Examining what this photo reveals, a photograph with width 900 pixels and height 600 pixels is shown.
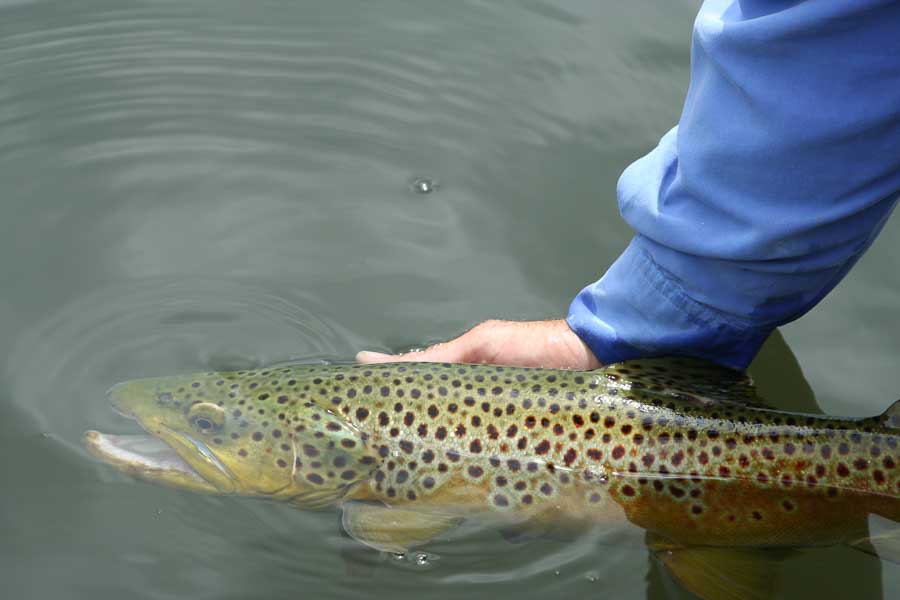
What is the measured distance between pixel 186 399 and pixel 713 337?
66.6 inches

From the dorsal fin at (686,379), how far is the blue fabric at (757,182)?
0.20ft

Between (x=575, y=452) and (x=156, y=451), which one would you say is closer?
(x=575, y=452)

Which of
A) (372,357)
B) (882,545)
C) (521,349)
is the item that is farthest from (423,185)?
(882,545)

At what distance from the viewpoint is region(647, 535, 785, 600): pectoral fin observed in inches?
121

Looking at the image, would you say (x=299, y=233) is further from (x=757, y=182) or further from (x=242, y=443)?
(x=757, y=182)

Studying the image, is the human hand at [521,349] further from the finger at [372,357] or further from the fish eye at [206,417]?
the fish eye at [206,417]

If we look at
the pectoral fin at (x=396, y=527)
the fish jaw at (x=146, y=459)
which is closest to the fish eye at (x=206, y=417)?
the fish jaw at (x=146, y=459)

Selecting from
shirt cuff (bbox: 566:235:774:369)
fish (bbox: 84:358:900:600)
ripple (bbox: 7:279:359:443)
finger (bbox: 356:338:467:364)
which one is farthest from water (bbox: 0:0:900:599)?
shirt cuff (bbox: 566:235:774:369)

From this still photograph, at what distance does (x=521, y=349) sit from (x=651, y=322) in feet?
1.49

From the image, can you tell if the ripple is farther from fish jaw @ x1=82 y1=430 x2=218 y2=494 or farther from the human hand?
the human hand

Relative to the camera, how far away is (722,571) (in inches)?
121

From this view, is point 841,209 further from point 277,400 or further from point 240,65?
point 240,65

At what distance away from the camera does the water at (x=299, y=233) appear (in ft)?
10.7

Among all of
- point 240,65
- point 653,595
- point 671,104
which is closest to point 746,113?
point 653,595
